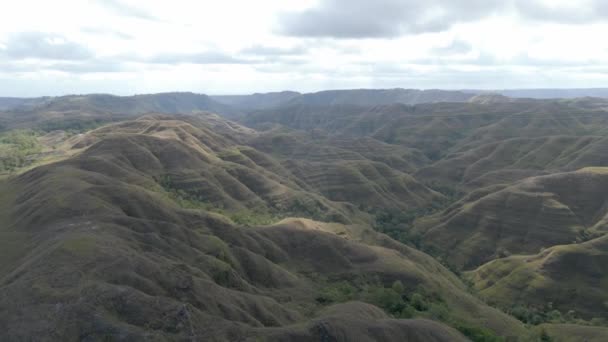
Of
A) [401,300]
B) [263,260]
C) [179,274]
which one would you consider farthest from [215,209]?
[179,274]

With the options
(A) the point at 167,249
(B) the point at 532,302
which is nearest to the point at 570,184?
(B) the point at 532,302

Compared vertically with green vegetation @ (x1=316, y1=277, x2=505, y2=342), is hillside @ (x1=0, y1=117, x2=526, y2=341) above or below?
above

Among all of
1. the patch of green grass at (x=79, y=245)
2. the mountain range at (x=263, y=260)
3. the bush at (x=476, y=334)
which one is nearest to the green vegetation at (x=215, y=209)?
the mountain range at (x=263, y=260)

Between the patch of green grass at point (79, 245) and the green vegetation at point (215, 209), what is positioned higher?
the patch of green grass at point (79, 245)

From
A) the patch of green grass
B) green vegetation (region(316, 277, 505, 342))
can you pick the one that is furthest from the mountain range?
green vegetation (region(316, 277, 505, 342))

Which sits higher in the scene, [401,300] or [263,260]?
[263,260]

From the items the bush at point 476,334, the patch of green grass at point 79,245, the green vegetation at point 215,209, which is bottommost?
the bush at point 476,334

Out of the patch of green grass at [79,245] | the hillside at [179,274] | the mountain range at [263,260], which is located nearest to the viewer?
the hillside at [179,274]

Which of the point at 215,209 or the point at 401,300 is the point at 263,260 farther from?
the point at 215,209

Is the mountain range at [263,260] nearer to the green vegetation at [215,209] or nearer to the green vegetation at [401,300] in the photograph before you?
the green vegetation at [401,300]

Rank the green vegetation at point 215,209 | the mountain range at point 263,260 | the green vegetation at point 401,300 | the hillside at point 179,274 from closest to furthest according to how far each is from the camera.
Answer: the hillside at point 179,274
the mountain range at point 263,260
the green vegetation at point 401,300
the green vegetation at point 215,209

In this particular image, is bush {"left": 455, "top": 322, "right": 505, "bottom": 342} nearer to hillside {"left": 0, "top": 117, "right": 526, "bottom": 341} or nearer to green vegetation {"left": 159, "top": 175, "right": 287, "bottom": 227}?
hillside {"left": 0, "top": 117, "right": 526, "bottom": 341}
